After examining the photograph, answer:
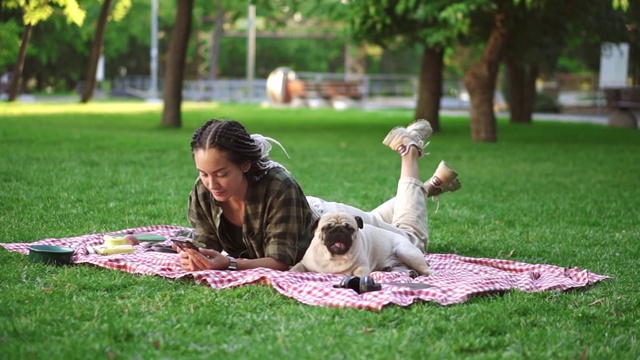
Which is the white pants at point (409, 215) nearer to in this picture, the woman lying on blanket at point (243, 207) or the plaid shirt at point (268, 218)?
the woman lying on blanket at point (243, 207)

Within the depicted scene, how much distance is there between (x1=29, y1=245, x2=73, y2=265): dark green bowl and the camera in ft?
25.3

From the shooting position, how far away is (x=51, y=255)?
772 centimetres

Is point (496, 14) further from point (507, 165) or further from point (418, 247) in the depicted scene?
point (418, 247)

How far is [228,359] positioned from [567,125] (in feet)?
99.1

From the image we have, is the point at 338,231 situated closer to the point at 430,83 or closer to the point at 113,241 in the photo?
the point at 113,241

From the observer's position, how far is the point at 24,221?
996 centimetres

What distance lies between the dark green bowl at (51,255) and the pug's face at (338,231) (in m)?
1.89

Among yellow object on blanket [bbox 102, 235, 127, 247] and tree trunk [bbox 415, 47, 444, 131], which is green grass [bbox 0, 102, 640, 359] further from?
tree trunk [bbox 415, 47, 444, 131]

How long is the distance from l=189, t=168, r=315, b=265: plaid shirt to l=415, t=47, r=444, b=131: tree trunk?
2008 centimetres

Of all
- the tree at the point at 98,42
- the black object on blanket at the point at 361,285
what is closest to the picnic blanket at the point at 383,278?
the black object on blanket at the point at 361,285

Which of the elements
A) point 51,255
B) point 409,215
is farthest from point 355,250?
point 51,255

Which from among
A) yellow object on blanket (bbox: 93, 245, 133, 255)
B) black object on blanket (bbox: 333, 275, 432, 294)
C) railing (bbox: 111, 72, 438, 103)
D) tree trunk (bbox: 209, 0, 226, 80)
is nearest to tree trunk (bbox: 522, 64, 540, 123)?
railing (bbox: 111, 72, 438, 103)

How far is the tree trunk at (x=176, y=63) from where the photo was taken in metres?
25.7

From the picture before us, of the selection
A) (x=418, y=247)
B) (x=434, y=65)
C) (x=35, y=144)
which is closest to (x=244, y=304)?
(x=418, y=247)
